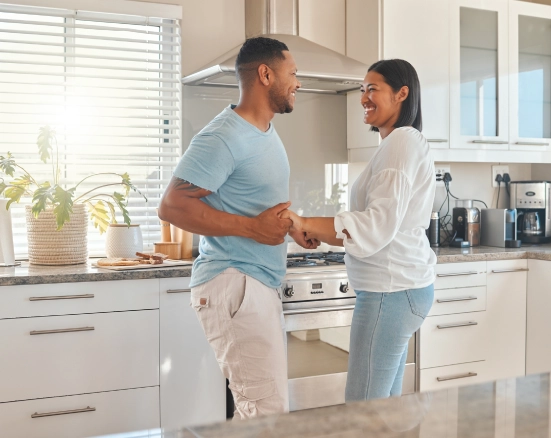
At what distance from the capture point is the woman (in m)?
1.78

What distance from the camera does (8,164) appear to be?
2801 mm

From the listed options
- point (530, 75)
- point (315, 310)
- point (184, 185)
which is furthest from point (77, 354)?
point (530, 75)

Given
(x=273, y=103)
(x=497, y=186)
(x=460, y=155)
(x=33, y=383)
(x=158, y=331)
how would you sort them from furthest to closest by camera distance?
(x=497, y=186) < (x=460, y=155) < (x=158, y=331) < (x=33, y=383) < (x=273, y=103)

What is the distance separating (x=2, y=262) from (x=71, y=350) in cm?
52

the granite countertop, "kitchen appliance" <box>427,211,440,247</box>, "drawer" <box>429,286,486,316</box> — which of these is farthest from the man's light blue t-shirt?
"kitchen appliance" <box>427,211,440,247</box>

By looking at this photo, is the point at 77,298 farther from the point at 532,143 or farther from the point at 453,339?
the point at 532,143

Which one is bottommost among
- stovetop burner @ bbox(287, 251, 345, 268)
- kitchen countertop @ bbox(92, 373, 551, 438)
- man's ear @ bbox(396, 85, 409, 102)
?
stovetop burner @ bbox(287, 251, 345, 268)

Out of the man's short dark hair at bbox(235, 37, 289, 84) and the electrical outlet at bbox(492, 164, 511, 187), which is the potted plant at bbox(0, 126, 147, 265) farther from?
the electrical outlet at bbox(492, 164, 511, 187)

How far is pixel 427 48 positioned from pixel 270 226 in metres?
1.94

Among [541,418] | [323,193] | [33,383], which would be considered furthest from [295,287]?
[541,418]

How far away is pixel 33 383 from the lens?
8.30ft

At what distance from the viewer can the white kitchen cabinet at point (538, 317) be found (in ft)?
11.0

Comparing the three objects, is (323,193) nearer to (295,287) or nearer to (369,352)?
(295,287)

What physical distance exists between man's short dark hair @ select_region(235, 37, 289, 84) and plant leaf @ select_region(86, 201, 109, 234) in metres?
1.25
